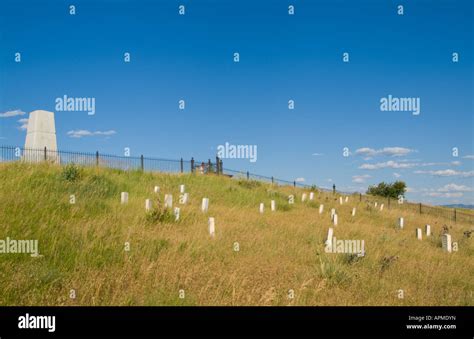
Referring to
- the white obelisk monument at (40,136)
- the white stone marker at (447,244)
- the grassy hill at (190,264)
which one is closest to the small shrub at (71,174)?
the grassy hill at (190,264)

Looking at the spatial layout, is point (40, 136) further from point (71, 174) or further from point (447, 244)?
point (447, 244)

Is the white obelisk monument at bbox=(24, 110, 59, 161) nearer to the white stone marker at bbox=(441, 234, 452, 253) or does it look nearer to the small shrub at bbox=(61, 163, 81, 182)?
the small shrub at bbox=(61, 163, 81, 182)

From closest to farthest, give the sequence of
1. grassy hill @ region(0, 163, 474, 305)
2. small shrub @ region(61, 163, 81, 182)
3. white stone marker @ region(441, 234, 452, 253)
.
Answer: grassy hill @ region(0, 163, 474, 305) < white stone marker @ region(441, 234, 452, 253) < small shrub @ region(61, 163, 81, 182)

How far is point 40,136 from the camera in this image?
23.7 meters

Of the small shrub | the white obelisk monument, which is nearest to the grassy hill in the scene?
the small shrub

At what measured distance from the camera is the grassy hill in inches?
215

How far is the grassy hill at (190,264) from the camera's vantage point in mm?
5473

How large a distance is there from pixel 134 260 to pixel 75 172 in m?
10.8

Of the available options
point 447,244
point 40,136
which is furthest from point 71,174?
point 447,244

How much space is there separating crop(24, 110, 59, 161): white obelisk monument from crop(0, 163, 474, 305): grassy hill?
12004 mm

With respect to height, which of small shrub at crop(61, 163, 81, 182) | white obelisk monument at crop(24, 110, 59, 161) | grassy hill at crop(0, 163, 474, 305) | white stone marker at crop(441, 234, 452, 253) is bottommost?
white stone marker at crop(441, 234, 452, 253)

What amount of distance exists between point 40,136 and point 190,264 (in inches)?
798
